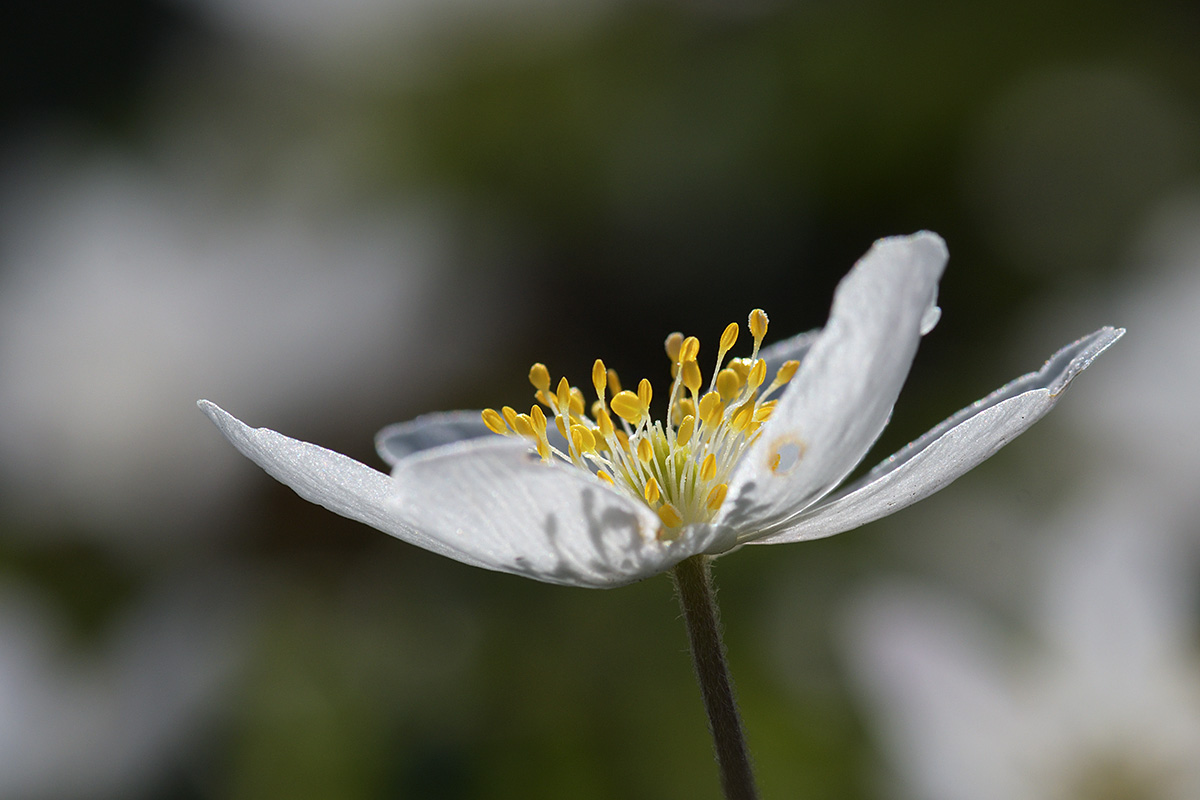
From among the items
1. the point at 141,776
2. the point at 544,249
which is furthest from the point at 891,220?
the point at 141,776

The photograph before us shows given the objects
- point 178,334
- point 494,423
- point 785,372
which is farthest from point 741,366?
point 178,334

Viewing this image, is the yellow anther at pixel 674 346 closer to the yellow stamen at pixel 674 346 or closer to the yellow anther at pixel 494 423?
the yellow stamen at pixel 674 346

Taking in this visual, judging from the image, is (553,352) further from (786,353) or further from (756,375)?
(756,375)

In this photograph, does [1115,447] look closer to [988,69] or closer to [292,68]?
[988,69]

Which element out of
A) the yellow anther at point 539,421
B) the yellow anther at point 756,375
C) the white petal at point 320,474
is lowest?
the white petal at point 320,474

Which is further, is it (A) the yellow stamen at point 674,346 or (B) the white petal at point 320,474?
(A) the yellow stamen at point 674,346

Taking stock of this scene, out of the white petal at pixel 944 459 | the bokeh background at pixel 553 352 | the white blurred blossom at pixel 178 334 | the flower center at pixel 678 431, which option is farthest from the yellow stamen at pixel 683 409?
the white blurred blossom at pixel 178 334

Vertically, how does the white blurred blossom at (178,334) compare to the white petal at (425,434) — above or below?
above

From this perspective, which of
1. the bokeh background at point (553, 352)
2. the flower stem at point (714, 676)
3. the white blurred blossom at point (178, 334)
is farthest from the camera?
the white blurred blossom at point (178, 334)

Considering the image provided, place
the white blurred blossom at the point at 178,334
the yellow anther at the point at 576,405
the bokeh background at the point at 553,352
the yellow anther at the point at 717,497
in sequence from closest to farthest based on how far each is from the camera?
the yellow anther at the point at 717,497 → the yellow anther at the point at 576,405 → the bokeh background at the point at 553,352 → the white blurred blossom at the point at 178,334
